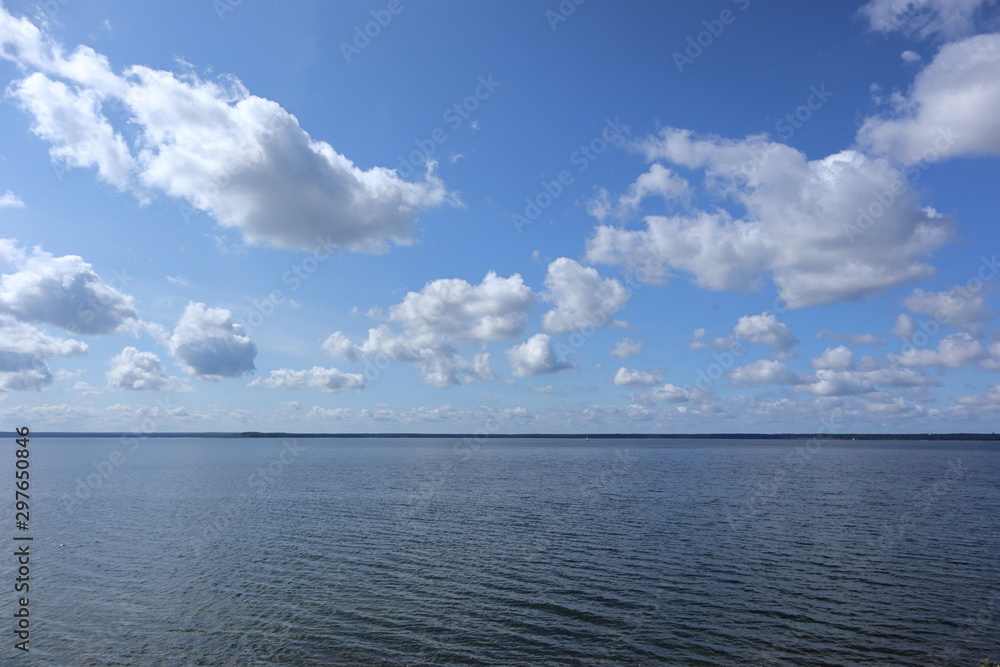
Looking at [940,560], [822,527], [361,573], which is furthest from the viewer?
[822,527]

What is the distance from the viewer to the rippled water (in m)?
30.0

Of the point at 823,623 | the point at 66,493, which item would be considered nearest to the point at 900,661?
the point at 823,623

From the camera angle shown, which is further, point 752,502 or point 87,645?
point 752,502

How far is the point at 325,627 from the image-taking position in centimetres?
3281

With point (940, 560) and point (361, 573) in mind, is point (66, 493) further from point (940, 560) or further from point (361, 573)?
point (940, 560)

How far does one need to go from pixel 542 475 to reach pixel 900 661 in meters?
103

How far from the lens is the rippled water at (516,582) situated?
30031 mm

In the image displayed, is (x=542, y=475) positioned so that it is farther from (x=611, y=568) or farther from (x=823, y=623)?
(x=823, y=623)

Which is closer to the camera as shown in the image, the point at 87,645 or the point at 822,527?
the point at 87,645

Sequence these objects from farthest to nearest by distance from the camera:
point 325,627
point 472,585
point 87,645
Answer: point 472,585 < point 325,627 < point 87,645

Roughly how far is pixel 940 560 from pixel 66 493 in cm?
12375

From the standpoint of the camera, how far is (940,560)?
1841 inches

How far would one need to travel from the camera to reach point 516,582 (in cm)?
4069

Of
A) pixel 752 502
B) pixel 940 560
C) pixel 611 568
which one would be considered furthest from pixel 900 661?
pixel 752 502
